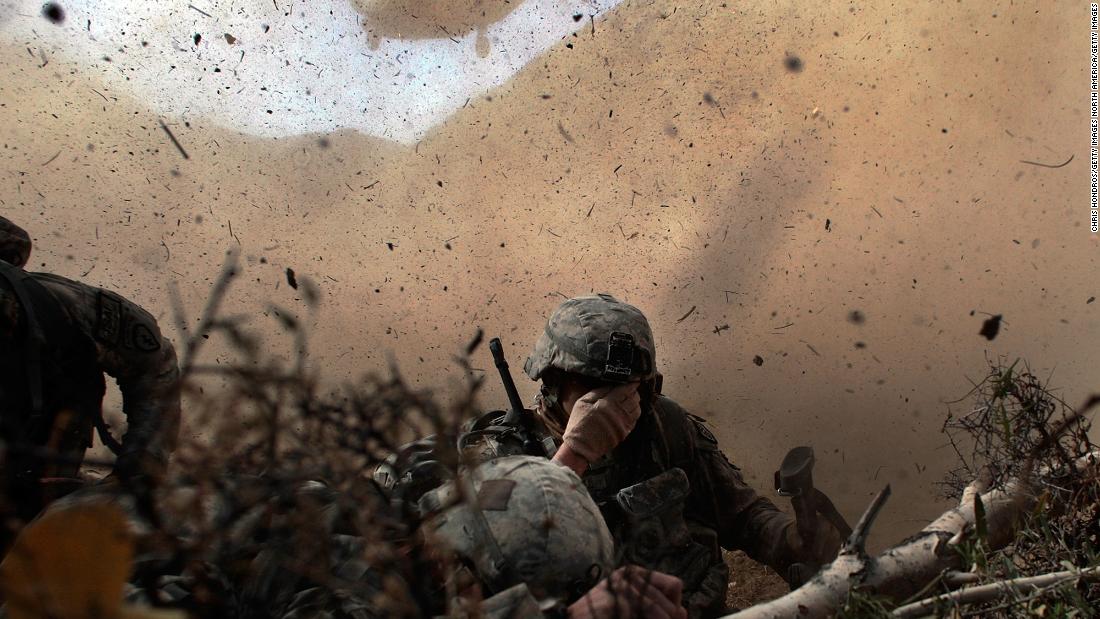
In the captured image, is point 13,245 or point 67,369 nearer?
point 67,369

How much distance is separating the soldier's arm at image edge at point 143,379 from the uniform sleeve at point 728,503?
2.12 m

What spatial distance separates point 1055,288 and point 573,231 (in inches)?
101

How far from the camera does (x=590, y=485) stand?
3.18m

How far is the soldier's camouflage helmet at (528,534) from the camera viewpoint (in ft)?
5.82

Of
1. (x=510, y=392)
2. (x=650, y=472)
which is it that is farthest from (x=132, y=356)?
(x=650, y=472)

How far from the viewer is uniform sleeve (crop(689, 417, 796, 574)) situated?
3.24 metres

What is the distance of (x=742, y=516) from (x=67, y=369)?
8.97 feet

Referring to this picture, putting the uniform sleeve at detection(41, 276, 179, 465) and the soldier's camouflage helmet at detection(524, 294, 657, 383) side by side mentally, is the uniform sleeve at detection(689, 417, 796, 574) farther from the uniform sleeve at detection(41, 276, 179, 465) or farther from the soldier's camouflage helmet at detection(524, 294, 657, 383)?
the uniform sleeve at detection(41, 276, 179, 465)

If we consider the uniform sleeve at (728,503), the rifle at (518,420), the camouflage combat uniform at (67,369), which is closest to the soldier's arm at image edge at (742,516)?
the uniform sleeve at (728,503)

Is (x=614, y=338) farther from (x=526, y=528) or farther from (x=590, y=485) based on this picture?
(x=526, y=528)

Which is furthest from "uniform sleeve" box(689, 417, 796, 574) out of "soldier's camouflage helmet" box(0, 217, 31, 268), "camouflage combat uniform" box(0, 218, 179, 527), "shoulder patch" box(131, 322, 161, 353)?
"soldier's camouflage helmet" box(0, 217, 31, 268)

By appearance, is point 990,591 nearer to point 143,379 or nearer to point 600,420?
point 600,420

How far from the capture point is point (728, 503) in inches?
132

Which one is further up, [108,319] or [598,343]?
[108,319]
